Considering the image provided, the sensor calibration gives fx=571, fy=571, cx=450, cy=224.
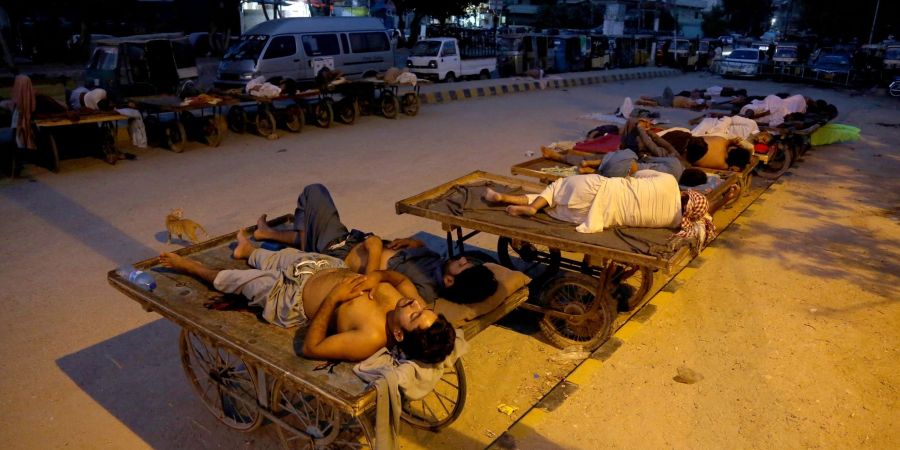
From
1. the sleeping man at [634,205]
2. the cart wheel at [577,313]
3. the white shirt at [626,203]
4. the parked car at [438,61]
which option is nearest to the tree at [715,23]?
the parked car at [438,61]

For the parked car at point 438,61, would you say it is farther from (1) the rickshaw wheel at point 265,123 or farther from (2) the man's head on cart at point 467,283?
(2) the man's head on cart at point 467,283

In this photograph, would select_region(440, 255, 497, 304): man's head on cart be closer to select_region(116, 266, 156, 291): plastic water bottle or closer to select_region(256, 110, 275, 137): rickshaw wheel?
select_region(116, 266, 156, 291): plastic water bottle

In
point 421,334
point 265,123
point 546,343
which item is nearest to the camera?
point 421,334

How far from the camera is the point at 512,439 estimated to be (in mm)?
3301

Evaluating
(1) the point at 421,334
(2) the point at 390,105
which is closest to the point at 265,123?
(2) the point at 390,105

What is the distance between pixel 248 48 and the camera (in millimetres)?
13883

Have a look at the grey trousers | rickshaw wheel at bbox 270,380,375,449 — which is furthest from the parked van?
rickshaw wheel at bbox 270,380,375,449

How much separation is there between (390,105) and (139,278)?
1143 cm

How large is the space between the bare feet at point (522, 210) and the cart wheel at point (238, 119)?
9.39m

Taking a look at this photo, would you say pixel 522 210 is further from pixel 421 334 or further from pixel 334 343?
pixel 334 343

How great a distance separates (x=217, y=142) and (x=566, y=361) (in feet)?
30.6

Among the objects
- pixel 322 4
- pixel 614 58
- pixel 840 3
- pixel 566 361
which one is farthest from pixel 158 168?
pixel 840 3

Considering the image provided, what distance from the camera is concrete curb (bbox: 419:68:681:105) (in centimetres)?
1777

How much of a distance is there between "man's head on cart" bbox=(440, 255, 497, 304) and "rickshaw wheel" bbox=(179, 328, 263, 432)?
49.6 inches
